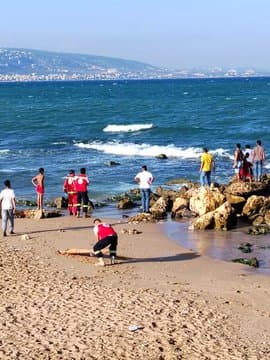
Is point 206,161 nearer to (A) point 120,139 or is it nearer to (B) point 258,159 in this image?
(B) point 258,159

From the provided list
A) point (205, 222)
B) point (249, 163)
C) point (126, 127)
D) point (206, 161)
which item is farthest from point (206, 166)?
point (126, 127)

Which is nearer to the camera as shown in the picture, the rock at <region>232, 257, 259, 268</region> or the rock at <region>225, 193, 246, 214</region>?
the rock at <region>232, 257, 259, 268</region>

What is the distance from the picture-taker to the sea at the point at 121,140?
3097 centimetres

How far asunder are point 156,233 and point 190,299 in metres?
6.39

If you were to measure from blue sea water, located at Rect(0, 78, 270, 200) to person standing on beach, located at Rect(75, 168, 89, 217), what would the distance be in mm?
3841

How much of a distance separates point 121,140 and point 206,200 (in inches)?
1055

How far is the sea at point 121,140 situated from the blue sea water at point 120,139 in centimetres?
4

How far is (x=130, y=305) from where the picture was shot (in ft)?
40.7

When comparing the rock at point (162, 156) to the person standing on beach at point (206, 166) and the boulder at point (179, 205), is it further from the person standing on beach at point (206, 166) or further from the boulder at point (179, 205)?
the boulder at point (179, 205)

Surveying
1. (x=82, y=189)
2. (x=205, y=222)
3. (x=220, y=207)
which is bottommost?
(x=205, y=222)

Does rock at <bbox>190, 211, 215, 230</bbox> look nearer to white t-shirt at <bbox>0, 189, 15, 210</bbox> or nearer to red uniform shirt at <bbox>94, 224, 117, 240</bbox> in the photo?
red uniform shirt at <bbox>94, 224, 117, 240</bbox>

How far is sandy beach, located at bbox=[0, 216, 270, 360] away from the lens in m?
10.5

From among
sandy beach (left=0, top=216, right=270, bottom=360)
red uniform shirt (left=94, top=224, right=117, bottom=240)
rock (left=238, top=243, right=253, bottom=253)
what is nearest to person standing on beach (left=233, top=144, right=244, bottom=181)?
rock (left=238, top=243, right=253, bottom=253)

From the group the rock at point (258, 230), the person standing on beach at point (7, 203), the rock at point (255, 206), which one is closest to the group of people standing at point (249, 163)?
the rock at point (255, 206)
